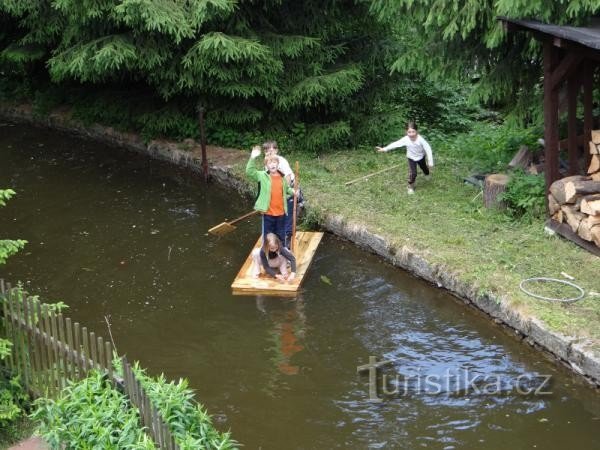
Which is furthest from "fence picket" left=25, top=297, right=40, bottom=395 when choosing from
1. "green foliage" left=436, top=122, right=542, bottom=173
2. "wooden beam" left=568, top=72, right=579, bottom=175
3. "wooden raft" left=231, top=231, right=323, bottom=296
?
"green foliage" left=436, top=122, right=542, bottom=173

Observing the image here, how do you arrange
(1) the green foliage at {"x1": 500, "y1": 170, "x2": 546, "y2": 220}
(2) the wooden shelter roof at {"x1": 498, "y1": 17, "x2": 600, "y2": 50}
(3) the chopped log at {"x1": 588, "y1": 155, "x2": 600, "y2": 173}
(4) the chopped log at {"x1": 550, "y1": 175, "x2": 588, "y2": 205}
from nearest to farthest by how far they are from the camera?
(2) the wooden shelter roof at {"x1": 498, "y1": 17, "x2": 600, "y2": 50} < (4) the chopped log at {"x1": 550, "y1": 175, "x2": 588, "y2": 205} < (3) the chopped log at {"x1": 588, "y1": 155, "x2": 600, "y2": 173} < (1) the green foliage at {"x1": 500, "y1": 170, "x2": 546, "y2": 220}

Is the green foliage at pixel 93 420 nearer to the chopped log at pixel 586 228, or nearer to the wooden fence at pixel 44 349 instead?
the wooden fence at pixel 44 349

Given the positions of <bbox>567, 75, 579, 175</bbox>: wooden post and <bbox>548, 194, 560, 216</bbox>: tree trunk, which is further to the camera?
<bbox>567, 75, 579, 175</bbox>: wooden post

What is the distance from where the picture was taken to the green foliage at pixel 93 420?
6.08m

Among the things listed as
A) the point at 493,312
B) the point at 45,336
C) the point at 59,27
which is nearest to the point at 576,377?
the point at 493,312

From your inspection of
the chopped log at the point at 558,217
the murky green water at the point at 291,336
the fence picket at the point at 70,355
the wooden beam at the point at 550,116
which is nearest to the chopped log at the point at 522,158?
the wooden beam at the point at 550,116

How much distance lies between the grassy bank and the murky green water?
1.57 feet

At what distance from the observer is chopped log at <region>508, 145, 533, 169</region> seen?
44.0ft

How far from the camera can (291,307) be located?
418 inches

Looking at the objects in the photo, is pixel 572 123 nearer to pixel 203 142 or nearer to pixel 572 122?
pixel 572 122

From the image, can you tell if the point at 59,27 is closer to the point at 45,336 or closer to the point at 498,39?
the point at 498,39

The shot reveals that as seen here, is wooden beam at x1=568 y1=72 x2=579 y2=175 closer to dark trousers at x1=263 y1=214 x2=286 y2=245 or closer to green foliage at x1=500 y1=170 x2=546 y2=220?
green foliage at x1=500 y1=170 x2=546 y2=220

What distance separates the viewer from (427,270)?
1104 centimetres

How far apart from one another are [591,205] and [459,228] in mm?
1932
